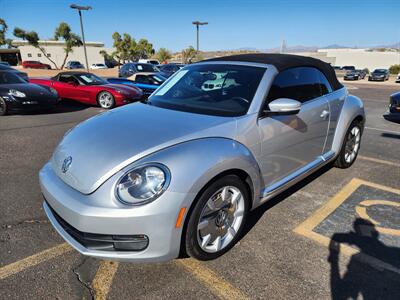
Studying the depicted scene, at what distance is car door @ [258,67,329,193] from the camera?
9.64 ft

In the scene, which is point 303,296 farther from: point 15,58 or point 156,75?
point 15,58

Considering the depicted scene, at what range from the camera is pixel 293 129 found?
3.20m

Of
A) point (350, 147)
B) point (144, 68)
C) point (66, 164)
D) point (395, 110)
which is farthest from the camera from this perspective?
point (144, 68)

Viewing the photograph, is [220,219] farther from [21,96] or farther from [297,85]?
[21,96]

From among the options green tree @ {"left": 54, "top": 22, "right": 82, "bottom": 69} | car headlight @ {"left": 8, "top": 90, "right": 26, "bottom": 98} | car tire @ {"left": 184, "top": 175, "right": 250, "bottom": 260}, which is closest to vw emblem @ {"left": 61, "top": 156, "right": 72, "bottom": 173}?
car tire @ {"left": 184, "top": 175, "right": 250, "bottom": 260}

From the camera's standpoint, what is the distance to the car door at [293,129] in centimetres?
294

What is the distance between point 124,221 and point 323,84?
312 centimetres

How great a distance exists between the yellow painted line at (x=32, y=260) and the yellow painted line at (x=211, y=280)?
3.46 feet

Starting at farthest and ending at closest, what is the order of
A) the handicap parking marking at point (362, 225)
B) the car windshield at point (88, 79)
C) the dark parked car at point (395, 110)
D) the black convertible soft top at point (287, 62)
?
the car windshield at point (88, 79) → the dark parked car at point (395, 110) → the black convertible soft top at point (287, 62) → the handicap parking marking at point (362, 225)

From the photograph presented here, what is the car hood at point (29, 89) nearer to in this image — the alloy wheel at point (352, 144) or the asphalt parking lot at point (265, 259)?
the asphalt parking lot at point (265, 259)

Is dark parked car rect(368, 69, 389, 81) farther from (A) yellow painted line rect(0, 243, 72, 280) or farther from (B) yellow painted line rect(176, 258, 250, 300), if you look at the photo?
(A) yellow painted line rect(0, 243, 72, 280)

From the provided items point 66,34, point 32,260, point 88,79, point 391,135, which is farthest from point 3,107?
point 66,34

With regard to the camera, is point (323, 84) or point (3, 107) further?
point (3, 107)

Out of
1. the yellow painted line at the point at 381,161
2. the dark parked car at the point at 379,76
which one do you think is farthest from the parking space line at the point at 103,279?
the dark parked car at the point at 379,76
